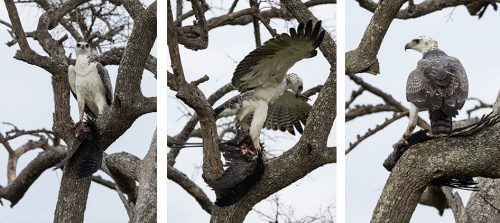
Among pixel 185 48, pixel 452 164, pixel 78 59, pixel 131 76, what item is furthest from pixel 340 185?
pixel 78 59

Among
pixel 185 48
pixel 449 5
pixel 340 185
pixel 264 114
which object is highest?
pixel 449 5

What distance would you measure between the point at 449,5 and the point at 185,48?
2.49 metres

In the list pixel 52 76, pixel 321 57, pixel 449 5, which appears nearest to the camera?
pixel 321 57

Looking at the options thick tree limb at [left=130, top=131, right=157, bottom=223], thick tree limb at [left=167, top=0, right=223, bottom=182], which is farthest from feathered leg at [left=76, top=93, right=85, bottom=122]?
thick tree limb at [left=167, top=0, right=223, bottom=182]

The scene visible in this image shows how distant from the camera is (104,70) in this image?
255 inches

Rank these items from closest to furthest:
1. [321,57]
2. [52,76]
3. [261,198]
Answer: [261,198]
[321,57]
[52,76]

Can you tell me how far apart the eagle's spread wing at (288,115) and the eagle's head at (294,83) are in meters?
0.10

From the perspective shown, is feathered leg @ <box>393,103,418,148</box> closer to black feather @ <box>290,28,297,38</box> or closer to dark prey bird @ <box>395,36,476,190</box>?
dark prey bird @ <box>395,36,476,190</box>

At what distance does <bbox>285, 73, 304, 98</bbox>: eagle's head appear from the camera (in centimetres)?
593

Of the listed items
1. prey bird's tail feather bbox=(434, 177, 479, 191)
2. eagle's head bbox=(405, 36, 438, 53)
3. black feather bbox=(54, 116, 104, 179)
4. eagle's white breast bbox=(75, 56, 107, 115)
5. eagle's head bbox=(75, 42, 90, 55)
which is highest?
eagle's head bbox=(75, 42, 90, 55)

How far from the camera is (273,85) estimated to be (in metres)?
5.82

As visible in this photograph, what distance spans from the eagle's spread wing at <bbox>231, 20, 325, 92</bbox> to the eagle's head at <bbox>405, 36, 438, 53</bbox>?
2.49 ft

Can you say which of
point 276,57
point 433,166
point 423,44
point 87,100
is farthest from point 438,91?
point 87,100

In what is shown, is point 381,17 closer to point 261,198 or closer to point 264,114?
point 264,114
